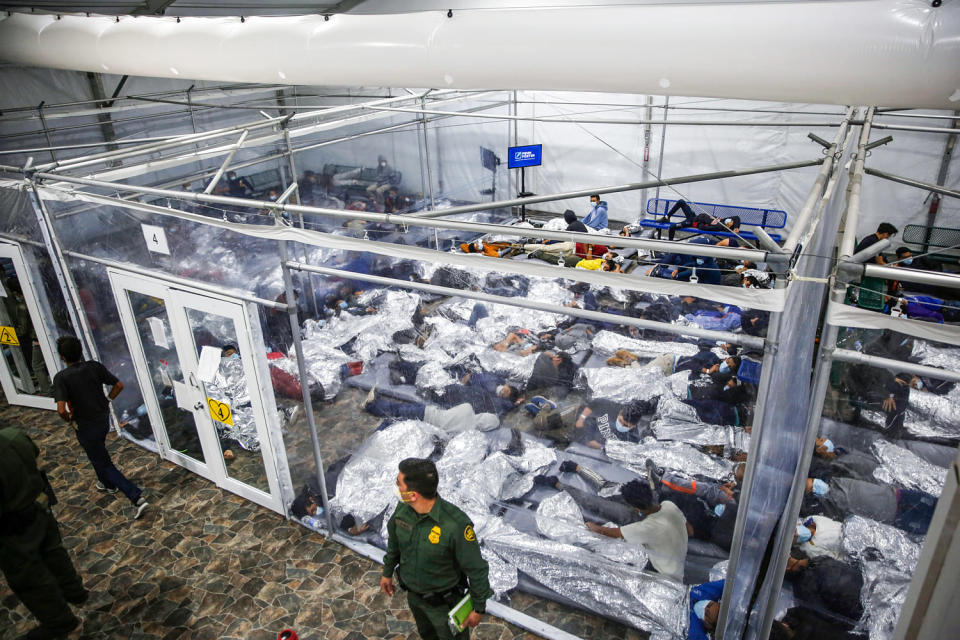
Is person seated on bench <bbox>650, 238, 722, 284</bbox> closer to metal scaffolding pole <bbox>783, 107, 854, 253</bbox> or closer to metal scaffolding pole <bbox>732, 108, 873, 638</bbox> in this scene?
metal scaffolding pole <bbox>783, 107, 854, 253</bbox>

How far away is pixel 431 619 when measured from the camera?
3.03m

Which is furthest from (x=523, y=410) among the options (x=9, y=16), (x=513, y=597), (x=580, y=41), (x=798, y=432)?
(x=9, y=16)

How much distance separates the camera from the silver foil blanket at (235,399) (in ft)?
15.1

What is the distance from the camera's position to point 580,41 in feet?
9.39

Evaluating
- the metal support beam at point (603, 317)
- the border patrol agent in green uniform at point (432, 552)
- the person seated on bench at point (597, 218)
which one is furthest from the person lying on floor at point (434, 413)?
the person seated on bench at point (597, 218)

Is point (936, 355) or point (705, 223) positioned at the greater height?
point (705, 223)

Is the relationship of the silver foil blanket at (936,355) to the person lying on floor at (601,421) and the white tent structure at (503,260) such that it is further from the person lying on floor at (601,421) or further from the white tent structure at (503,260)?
the person lying on floor at (601,421)

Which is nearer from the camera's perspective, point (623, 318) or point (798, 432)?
point (623, 318)

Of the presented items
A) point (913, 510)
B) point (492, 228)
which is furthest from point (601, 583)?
point (492, 228)

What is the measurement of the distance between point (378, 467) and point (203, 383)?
5.12 ft

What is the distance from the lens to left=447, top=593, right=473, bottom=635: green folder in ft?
9.30

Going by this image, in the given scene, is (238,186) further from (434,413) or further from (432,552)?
(432,552)

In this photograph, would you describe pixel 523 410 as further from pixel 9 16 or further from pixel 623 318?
pixel 9 16

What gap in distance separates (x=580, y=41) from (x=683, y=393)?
280 cm
